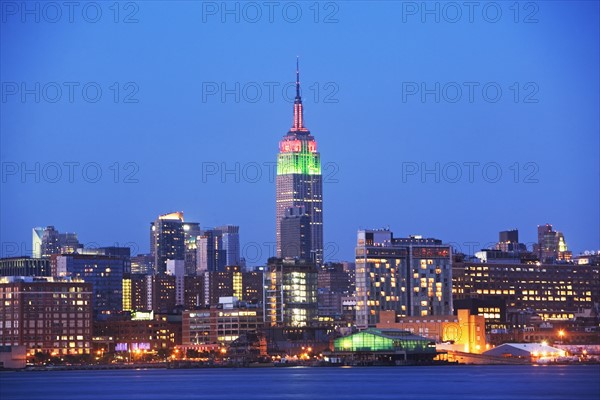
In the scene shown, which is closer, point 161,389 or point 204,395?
point 204,395

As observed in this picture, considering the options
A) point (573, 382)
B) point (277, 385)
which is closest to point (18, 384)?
point (277, 385)

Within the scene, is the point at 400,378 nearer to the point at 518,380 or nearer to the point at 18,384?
the point at 518,380

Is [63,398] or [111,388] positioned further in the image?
[111,388]

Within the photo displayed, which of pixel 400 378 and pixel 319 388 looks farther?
pixel 400 378

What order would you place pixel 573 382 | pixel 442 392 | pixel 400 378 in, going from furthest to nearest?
pixel 400 378 < pixel 573 382 < pixel 442 392

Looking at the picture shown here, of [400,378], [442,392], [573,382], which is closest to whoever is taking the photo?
[442,392]

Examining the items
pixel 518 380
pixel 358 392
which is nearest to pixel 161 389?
pixel 358 392

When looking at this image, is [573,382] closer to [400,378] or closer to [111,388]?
[400,378]

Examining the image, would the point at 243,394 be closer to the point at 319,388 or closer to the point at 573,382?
the point at 319,388
